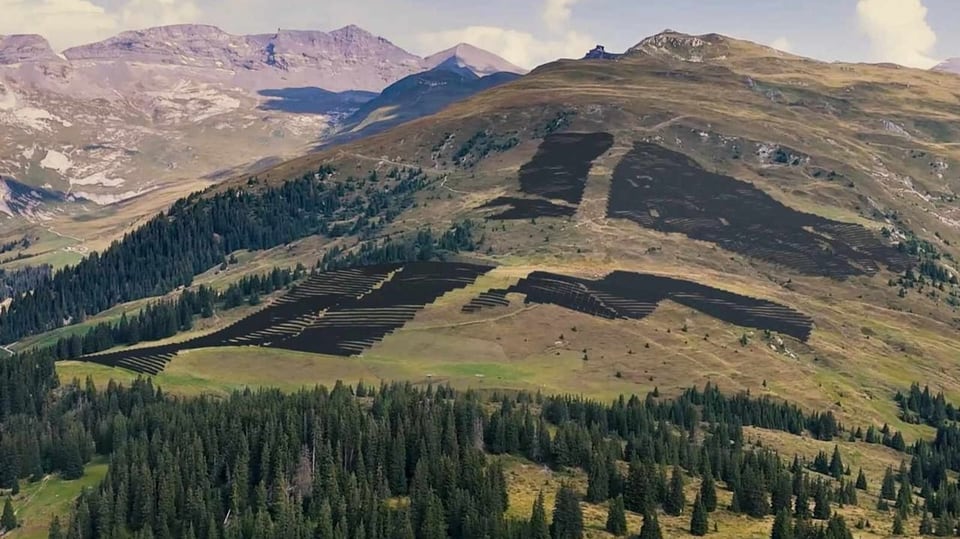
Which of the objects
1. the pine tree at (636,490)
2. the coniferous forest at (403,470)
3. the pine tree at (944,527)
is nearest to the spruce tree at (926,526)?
the pine tree at (944,527)

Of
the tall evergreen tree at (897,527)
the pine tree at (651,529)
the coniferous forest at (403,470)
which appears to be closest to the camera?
the pine tree at (651,529)

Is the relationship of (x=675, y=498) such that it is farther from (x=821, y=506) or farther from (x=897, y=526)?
(x=897, y=526)

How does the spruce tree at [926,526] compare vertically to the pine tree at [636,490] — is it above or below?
below

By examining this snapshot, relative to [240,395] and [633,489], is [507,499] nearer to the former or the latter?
[633,489]

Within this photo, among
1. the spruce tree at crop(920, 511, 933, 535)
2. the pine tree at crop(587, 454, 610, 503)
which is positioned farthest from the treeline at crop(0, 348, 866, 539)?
the spruce tree at crop(920, 511, 933, 535)

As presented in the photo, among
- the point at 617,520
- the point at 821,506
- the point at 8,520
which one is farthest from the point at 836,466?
the point at 8,520

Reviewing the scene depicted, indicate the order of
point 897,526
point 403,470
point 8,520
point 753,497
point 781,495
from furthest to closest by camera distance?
point 8,520, point 403,470, point 781,495, point 753,497, point 897,526

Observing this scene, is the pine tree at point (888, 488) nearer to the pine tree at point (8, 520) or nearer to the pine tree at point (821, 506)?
the pine tree at point (821, 506)
